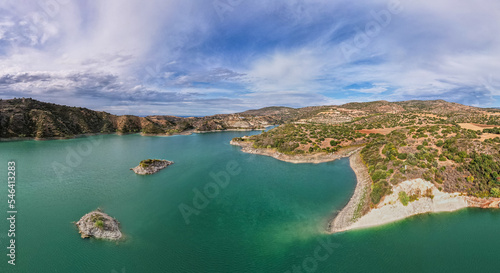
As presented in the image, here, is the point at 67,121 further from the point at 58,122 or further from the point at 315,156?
the point at 315,156

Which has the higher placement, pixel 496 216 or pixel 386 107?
pixel 386 107

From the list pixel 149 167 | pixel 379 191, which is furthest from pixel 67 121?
pixel 379 191

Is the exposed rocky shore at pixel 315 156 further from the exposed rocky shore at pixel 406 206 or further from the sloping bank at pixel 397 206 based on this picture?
the exposed rocky shore at pixel 406 206

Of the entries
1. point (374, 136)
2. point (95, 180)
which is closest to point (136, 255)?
point (95, 180)

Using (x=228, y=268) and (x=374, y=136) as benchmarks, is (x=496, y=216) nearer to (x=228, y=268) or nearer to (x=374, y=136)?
(x=228, y=268)

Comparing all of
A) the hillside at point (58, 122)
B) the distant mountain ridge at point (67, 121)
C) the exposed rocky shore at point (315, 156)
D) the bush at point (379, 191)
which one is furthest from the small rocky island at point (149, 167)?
the distant mountain ridge at point (67, 121)

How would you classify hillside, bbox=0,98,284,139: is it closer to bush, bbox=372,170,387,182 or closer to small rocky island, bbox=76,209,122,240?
small rocky island, bbox=76,209,122,240
